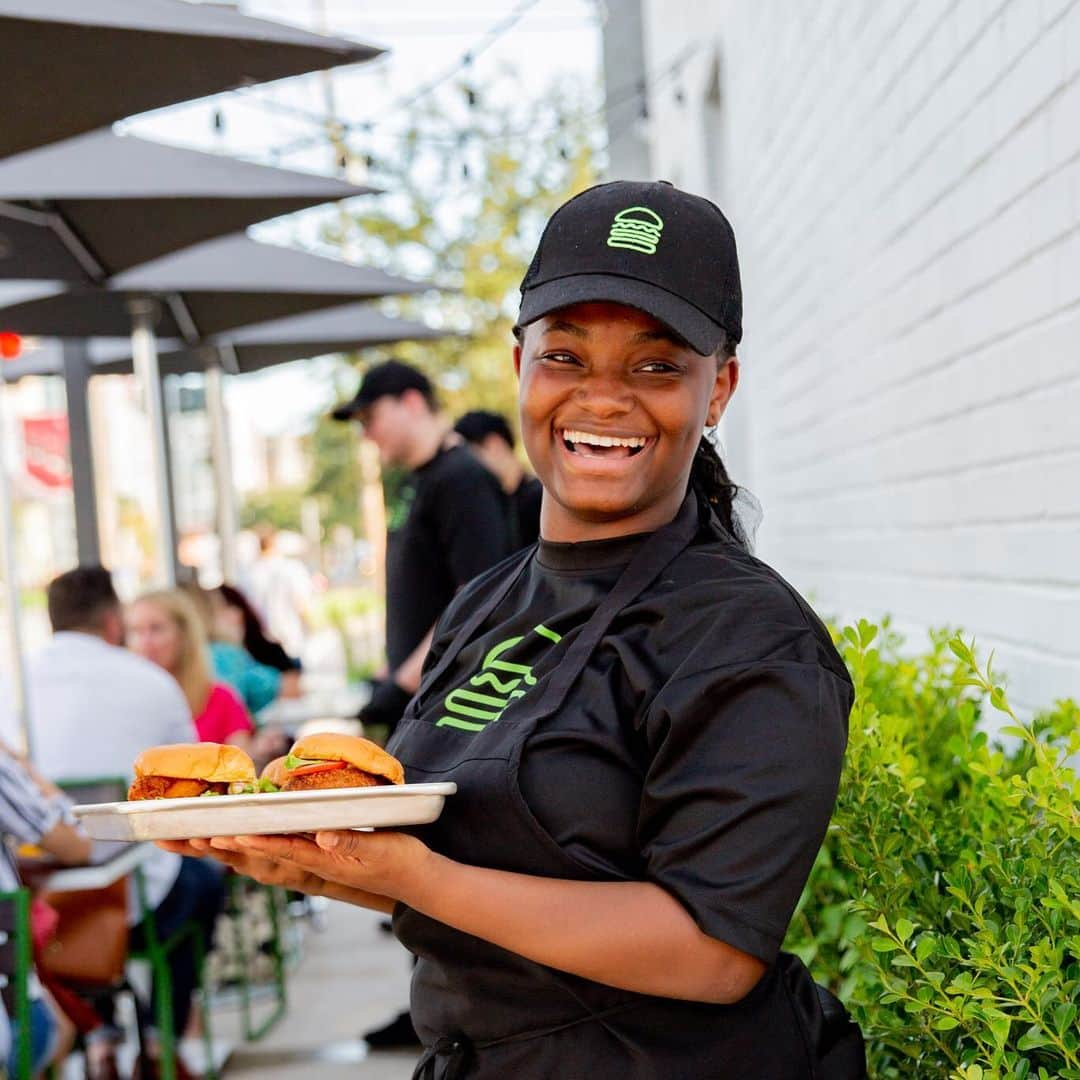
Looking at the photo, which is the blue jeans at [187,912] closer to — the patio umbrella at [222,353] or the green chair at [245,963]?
the green chair at [245,963]

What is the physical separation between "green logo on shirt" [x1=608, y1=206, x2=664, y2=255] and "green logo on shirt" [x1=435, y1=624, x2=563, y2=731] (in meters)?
0.44

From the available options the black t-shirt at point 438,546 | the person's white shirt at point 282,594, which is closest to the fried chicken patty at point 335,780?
the black t-shirt at point 438,546

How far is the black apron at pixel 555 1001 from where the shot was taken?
164 centimetres

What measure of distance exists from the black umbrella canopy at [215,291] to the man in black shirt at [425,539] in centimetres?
225

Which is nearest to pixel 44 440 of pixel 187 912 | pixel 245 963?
pixel 245 963

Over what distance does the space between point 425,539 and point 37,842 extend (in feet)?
5.32

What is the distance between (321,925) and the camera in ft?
25.5

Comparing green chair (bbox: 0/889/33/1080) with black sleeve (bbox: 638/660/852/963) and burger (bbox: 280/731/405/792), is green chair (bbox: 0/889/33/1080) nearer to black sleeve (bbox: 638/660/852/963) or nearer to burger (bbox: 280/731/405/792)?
burger (bbox: 280/731/405/792)

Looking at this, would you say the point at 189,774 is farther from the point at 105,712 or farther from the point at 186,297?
the point at 186,297

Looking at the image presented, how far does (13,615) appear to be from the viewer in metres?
4.98

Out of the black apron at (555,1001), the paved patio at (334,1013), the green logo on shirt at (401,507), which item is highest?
the green logo on shirt at (401,507)

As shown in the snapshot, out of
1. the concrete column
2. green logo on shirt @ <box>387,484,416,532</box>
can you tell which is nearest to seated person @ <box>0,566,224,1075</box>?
green logo on shirt @ <box>387,484,416,532</box>

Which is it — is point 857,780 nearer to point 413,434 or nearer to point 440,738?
point 440,738

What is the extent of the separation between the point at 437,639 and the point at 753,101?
4.21 meters
